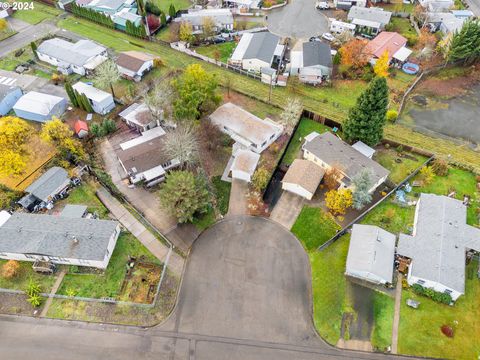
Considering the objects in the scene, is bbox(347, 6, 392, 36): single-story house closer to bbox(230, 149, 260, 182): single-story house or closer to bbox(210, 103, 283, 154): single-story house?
bbox(210, 103, 283, 154): single-story house

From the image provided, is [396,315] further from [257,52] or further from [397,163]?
[257,52]

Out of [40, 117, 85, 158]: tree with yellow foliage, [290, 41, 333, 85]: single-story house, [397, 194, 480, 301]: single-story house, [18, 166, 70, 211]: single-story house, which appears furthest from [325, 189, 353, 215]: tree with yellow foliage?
[40, 117, 85, 158]: tree with yellow foliage

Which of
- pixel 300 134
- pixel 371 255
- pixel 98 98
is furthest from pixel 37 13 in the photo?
pixel 371 255

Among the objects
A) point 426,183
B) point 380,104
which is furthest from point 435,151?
point 380,104

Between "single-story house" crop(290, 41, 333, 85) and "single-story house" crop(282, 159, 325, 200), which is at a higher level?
"single-story house" crop(290, 41, 333, 85)

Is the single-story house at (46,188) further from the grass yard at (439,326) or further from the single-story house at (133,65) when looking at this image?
the grass yard at (439,326)

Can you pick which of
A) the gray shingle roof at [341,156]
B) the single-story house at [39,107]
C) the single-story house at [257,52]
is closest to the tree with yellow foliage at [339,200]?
the gray shingle roof at [341,156]
